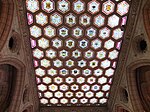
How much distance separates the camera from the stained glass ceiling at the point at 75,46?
31.0ft

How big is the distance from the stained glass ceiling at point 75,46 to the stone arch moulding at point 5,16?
1153 millimetres

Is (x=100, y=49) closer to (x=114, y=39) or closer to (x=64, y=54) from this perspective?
(x=114, y=39)

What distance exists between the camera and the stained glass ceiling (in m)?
9.46

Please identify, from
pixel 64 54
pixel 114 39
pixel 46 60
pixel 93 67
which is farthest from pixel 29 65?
pixel 114 39

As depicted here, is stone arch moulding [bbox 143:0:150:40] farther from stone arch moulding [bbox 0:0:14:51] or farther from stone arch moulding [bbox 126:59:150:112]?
stone arch moulding [bbox 0:0:14:51]

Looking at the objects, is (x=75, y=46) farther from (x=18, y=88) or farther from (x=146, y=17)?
(x=146, y=17)

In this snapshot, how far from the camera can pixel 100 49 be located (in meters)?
11.0

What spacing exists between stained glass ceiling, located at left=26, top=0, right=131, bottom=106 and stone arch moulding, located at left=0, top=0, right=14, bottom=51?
115 centimetres

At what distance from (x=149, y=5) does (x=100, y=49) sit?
3.75m

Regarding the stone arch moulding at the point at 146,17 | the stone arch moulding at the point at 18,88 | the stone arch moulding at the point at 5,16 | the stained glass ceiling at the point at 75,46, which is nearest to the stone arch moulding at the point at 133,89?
the stained glass ceiling at the point at 75,46

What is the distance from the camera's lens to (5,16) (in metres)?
8.11

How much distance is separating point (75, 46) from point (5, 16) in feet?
13.5

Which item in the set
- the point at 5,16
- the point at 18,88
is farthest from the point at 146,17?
the point at 18,88

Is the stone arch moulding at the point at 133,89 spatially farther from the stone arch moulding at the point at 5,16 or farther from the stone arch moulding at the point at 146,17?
the stone arch moulding at the point at 5,16
